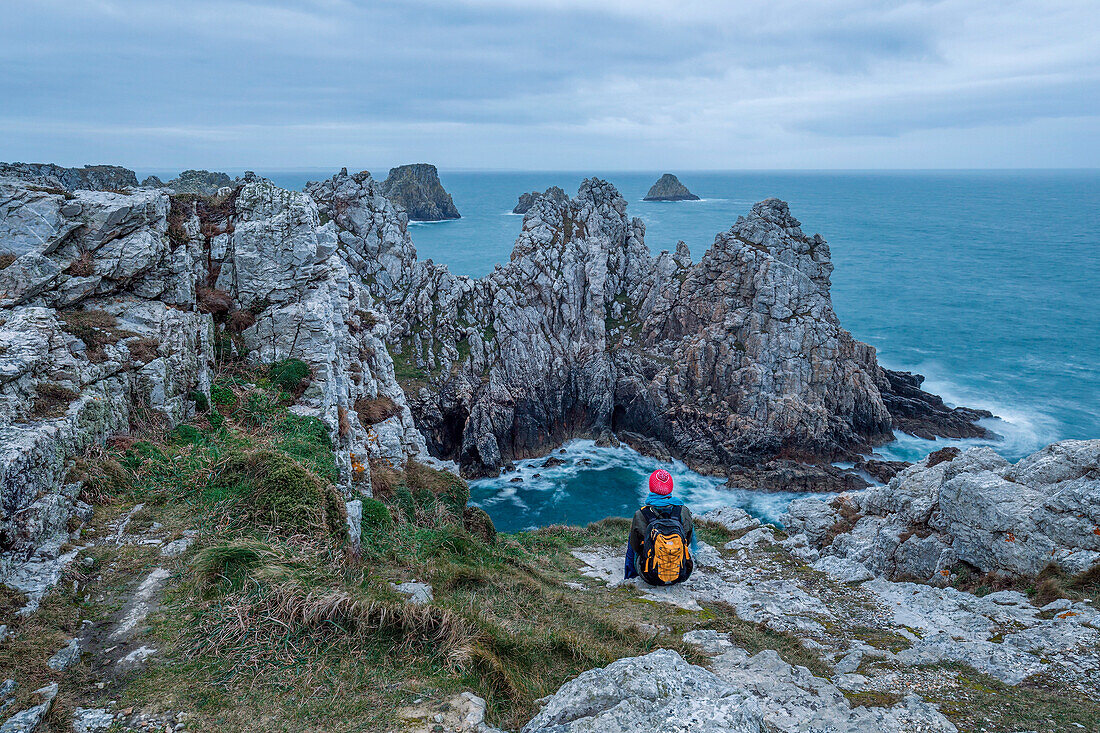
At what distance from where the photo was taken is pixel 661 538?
984 centimetres

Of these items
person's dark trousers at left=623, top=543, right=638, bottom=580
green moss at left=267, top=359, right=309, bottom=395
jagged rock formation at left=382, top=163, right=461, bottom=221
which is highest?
jagged rock formation at left=382, top=163, right=461, bottom=221

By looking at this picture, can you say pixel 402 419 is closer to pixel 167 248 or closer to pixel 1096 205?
pixel 167 248

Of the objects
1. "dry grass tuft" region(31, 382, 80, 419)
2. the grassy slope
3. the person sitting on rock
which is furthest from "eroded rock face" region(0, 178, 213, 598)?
the person sitting on rock

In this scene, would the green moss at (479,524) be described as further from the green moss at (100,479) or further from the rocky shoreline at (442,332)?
the green moss at (100,479)

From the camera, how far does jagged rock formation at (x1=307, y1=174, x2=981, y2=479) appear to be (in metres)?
41.2

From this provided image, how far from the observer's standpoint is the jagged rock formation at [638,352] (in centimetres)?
4116

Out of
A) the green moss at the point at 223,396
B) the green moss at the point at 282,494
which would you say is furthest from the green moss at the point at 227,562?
the green moss at the point at 223,396

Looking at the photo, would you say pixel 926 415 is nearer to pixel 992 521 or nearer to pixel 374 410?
pixel 992 521

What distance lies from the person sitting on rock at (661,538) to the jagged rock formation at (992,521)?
5.43 metres

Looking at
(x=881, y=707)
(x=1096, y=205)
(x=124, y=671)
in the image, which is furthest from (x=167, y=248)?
(x=1096, y=205)

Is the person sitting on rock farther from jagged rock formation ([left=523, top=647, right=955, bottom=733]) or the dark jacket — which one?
jagged rock formation ([left=523, top=647, right=955, bottom=733])

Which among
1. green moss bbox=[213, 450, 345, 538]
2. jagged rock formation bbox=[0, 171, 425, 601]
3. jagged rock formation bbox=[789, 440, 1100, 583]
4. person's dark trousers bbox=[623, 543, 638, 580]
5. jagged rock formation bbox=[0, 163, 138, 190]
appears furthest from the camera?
jagged rock formation bbox=[0, 163, 138, 190]

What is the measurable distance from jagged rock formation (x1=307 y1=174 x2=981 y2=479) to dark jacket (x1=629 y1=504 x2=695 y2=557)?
3121cm

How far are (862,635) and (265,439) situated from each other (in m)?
10.9
